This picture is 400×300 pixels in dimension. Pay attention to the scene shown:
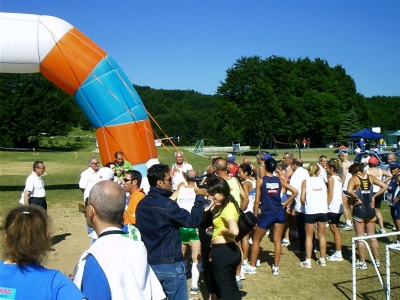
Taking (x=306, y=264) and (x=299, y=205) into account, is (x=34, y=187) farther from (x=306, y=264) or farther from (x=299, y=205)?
(x=306, y=264)

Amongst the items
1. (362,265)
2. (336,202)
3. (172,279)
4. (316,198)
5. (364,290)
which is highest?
(316,198)

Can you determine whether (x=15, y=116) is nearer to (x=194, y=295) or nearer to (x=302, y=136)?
(x=302, y=136)

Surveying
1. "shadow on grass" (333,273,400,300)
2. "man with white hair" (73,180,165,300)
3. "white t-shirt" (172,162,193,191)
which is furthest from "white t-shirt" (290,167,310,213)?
"man with white hair" (73,180,165,300)

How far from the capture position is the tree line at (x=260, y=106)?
136ft

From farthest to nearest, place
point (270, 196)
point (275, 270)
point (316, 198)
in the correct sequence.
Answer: point (316, 198)
point (275, 270)
point (270, 196)

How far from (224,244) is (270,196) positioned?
2.01m

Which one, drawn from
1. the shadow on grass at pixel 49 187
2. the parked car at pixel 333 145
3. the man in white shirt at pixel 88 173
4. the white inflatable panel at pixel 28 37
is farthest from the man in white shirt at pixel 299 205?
the parked car at pixel 333 145

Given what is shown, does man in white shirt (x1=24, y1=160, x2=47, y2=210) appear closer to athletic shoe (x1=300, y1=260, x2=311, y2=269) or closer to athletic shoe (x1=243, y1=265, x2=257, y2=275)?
athletic shoe (x1=243, y1=265, x2=257, y2=275)

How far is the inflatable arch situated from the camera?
31.6 feet

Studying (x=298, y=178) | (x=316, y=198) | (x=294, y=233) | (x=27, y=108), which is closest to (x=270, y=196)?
(x=316, y=198)

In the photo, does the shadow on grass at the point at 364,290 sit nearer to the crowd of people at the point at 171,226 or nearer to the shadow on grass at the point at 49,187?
the crowd of people at the point at 171,226

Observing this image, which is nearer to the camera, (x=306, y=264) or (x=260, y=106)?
(x=306, y=264)

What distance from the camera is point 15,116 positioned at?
4234 centimetres

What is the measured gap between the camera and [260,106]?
39.7 meters
